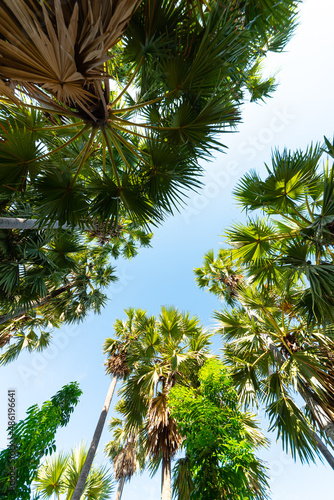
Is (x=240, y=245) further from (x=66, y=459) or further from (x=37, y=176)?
(x=66, y=459)

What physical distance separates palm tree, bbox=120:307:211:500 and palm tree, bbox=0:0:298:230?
10.6ft

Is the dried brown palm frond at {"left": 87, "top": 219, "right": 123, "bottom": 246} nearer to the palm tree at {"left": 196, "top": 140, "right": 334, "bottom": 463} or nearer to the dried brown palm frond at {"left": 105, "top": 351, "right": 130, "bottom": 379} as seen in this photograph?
the palm tree at {"left": 196, "top": 140, "right": 334, "bottom": 463}

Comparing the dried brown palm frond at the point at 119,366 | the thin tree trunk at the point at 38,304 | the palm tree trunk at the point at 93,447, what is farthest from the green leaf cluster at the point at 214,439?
the dried brown palm frond at the point at 119,366

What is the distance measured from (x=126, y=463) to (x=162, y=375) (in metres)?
8.03

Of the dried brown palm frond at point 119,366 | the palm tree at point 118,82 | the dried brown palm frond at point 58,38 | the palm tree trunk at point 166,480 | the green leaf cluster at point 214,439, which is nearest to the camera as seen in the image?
the dried brown palm frond at point 58,38

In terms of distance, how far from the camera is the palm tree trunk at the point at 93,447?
4.96 metres

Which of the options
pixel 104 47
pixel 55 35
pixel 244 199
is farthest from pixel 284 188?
pixel 55 35

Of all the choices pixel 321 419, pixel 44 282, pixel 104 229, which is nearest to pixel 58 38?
pixel 104 229

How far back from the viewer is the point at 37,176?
10.0 feet

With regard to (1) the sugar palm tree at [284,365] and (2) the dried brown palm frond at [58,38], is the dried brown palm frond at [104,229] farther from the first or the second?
(1) the sugar palm tree at [284,365]

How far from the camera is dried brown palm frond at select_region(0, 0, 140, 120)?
1.20m

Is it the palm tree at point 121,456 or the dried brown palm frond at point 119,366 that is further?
the palm tree at point 121,456

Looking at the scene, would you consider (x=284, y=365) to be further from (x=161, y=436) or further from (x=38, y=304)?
(x=38, y=304)

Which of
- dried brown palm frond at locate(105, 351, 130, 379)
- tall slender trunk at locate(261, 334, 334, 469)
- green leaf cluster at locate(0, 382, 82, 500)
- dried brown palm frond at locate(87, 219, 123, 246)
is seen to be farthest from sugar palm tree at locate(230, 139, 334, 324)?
dried brown palm frond at locate(105, 351, 130, 379)
